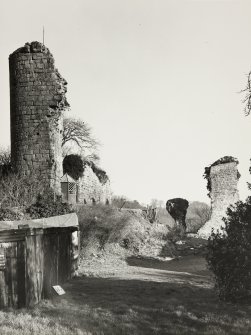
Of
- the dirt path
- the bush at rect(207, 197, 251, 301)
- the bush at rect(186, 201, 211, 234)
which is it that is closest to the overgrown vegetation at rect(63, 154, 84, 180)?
the bush at rect(186, 201, 211, 234)

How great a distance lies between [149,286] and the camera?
10.5 metres

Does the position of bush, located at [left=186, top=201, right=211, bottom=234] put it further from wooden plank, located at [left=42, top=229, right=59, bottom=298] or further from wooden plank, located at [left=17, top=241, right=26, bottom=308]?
wooden plank, located at [left=17, top=241, right=26, bottom=308]

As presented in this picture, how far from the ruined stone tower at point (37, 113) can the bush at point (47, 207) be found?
70 cm

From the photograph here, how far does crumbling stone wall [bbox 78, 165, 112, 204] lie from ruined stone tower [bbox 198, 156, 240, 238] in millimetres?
8791

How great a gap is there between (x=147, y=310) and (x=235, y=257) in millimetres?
1928

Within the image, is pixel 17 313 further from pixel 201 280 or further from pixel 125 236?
pixel 125 236

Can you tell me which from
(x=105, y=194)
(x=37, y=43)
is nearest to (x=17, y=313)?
(x=37, y=43)

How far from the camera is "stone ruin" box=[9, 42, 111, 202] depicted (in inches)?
725

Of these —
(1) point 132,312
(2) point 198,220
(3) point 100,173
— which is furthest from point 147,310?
(2) point 198,220

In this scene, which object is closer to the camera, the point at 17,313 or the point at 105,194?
the point at 17,313

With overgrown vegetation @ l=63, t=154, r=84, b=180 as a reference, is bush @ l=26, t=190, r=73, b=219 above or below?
below

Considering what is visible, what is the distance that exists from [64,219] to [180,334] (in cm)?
819

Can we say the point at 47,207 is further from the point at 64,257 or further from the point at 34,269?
the point at 34,269

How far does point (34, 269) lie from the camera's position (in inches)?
324
